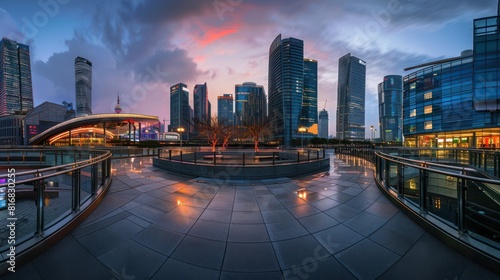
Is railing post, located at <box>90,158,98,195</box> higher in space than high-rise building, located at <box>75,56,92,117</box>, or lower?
lower

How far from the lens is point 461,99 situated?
42031mm

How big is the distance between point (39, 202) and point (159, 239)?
2154 mm

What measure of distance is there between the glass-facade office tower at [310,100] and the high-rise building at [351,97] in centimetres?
1942

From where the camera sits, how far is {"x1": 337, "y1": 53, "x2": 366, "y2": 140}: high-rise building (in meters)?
116

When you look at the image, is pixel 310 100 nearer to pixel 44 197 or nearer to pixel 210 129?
pixel 210 129

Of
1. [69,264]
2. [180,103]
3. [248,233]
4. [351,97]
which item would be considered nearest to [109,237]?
[69,264]

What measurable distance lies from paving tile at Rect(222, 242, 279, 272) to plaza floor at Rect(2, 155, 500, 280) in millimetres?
15

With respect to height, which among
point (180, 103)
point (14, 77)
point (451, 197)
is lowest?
point (451, 197)

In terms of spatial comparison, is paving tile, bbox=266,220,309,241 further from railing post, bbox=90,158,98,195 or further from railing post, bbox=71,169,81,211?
railing post, bbox=90,158,98,195

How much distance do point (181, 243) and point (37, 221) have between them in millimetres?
2472

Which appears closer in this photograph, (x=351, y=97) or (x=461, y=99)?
(x=461, y=99)

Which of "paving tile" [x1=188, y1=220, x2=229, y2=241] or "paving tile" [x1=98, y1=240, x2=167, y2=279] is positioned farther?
"paving tile" [x1=188, y1=220, x2=229, y2=241]

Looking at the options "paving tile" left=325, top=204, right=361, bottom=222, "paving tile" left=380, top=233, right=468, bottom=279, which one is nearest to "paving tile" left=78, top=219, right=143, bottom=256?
"paving tile" left=380, top=233, right=468, bottom=279

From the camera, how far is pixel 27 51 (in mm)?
120562
